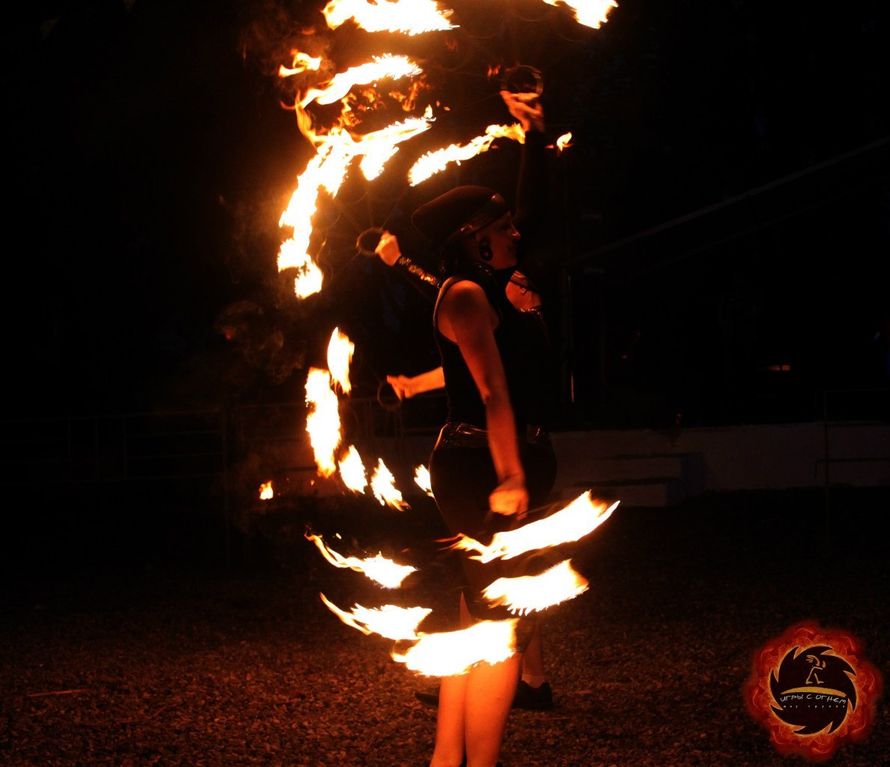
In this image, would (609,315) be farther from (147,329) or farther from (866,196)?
(147,329)

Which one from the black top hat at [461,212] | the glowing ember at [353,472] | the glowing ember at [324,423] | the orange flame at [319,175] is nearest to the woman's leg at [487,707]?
the black top hat at [461,212]

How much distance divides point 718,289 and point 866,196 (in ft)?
10.2

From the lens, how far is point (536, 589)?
435 cm

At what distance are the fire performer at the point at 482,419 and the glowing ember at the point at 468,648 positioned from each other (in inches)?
2.0

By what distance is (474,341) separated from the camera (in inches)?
167

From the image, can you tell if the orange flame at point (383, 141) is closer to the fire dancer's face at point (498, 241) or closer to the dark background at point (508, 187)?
the fire dancer's face at point (498, 241)

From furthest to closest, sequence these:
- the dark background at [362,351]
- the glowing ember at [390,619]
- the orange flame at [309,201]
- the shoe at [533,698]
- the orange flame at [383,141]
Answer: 1. the orange flame at [309,201]
2. the orange flame at [383,141]
3. the dark background at [362,351]
4. the shoe at [533,698]
5. the glowing ember at [390,619]

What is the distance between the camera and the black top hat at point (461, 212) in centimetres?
446

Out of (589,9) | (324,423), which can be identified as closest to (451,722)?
(324,423)

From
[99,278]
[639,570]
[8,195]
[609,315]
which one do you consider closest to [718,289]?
[609,315]

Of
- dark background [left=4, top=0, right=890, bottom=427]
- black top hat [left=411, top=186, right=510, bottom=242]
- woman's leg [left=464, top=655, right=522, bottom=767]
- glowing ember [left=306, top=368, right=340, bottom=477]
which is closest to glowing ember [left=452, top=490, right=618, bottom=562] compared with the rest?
woman's leg [left=464, top=655, right=522, bottom=767]

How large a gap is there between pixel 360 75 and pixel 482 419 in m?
2.79

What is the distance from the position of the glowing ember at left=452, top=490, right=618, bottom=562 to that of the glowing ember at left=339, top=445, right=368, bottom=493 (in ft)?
5.11

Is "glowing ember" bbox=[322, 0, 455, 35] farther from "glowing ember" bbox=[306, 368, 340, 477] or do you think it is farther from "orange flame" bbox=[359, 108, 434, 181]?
"glowing ember" bbox=[306, 368, 340, 477]
